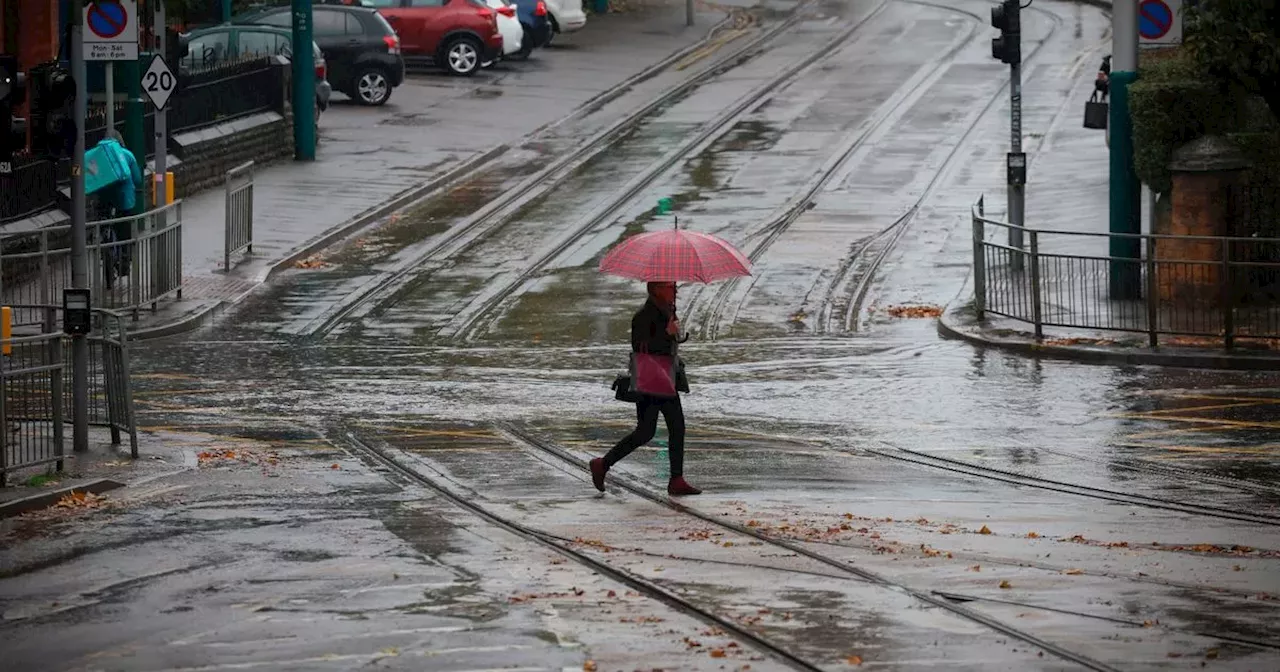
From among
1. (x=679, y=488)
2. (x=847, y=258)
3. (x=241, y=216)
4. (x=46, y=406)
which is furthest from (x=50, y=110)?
(x=847, y=258)

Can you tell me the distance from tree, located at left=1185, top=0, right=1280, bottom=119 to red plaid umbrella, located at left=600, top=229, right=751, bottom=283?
1117cm

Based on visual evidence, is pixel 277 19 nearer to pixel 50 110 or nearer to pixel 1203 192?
pixel 1203 192

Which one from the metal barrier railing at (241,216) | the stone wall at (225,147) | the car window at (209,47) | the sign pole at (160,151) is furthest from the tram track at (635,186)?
the car window at (209,47)

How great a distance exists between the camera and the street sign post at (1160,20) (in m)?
24.4

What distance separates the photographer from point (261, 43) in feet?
126

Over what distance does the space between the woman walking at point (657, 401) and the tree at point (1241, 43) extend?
11650 millimetres

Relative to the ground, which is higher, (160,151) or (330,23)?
(330,23)

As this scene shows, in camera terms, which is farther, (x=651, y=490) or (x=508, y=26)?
(x=508, y=26)

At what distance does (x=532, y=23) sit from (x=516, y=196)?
16.0m

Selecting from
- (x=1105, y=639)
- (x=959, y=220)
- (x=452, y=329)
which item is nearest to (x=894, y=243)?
(x=959, y=220)

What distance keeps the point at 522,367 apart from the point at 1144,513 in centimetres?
874

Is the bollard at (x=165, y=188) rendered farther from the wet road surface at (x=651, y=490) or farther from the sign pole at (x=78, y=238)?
the sign pole at (x=78, y=238)

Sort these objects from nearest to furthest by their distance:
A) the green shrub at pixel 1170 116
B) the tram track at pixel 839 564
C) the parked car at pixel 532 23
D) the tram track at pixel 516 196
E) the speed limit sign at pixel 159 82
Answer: the tram track at pixel 839 564 < the green shrub at pixel 1170 116 < the tram track at pixel 516 196 < the speed limit sign at pixel 159 82 < the parked car at pixel 532 23

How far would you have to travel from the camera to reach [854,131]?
37750mm
